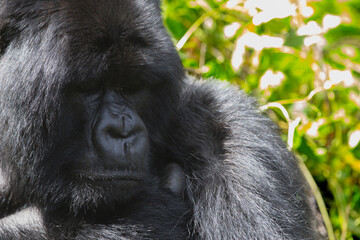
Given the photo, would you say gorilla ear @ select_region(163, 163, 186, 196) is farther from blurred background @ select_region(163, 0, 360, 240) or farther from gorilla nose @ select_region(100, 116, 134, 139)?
blurred background @ select_region(163, 0, 360, 240)

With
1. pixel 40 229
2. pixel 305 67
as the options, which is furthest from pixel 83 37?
pixel 305 67

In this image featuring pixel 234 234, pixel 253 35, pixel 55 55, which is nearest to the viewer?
pixel 55 55

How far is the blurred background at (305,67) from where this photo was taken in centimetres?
356

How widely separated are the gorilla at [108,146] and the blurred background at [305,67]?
2.15 feet

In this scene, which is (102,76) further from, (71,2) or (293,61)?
(293,61)

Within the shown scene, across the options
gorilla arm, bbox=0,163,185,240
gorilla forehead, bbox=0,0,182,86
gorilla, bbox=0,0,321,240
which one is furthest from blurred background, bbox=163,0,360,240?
gorilla arm, bbox=0,163,185,240

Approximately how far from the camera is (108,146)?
2.44 meters

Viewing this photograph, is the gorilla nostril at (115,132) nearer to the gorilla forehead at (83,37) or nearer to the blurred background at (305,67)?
the gorilla forehead at (83,37)

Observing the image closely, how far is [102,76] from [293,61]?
183 cm

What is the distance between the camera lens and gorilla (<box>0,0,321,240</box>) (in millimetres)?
2441

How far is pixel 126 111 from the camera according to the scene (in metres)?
2.55

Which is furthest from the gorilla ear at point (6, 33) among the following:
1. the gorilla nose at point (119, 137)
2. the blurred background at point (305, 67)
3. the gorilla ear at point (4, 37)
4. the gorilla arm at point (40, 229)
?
the blurred background at point (305, 67)

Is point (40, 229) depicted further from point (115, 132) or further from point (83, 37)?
point (83, 37)

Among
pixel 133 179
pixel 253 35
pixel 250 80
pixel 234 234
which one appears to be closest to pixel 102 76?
pixel 133 179
